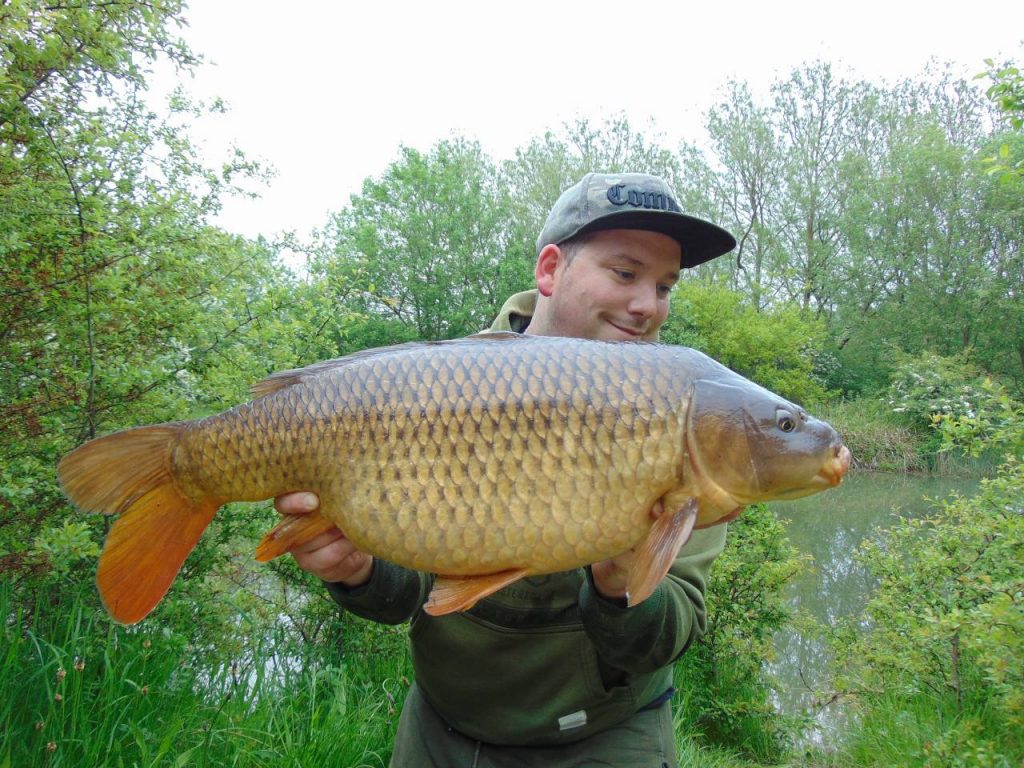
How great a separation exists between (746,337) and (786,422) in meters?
14.5

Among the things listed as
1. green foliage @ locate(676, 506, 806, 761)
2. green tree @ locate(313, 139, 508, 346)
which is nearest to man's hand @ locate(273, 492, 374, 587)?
green foliage @ locate(676, 506, 806, 761)

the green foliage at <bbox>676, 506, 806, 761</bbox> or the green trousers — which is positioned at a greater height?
the green trousers

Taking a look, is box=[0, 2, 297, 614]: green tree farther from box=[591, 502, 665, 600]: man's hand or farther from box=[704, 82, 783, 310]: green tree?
box=[704, 82, 783, 310]: green tree

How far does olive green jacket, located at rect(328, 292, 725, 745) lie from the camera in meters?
1.38

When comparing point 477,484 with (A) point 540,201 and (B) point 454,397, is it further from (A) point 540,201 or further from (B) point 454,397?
(A) point 540,201

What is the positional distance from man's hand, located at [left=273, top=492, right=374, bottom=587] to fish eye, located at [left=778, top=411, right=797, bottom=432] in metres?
0.79

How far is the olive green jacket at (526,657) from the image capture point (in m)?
1.38

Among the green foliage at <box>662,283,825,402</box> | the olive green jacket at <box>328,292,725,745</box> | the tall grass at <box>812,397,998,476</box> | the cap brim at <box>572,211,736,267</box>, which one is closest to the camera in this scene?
the olive green jacket at <box>328,292,725,745</box>

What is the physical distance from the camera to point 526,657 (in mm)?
1402

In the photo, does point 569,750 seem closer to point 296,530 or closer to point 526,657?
point 526,657

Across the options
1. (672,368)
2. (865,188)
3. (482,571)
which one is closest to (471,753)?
(482,571)

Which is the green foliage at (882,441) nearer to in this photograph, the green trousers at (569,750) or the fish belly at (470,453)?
the green trousers at (569,750)

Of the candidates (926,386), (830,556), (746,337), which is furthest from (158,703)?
(926,386)

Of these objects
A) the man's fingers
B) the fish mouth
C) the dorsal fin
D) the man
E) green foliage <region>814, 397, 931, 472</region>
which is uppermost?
the dorsal fin
